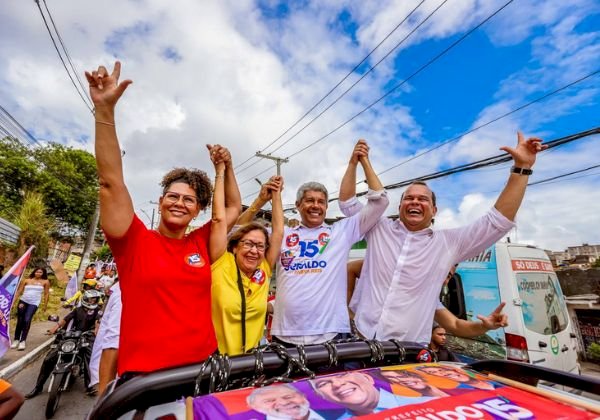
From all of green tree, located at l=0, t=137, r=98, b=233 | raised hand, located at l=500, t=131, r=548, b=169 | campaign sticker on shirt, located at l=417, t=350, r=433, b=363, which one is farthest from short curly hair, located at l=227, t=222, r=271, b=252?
green tree, located at l=0, t=137, r=98, b=233

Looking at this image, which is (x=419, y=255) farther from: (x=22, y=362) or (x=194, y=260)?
(x=22, y=362)

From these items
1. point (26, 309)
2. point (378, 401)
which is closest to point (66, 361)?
point (26, 309)

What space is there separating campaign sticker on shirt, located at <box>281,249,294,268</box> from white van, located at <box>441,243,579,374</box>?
317cm

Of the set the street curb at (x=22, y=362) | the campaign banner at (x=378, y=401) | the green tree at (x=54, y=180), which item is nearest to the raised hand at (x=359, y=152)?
the campaign banner at (x=378, y=401)

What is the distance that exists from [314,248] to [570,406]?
5.56 ft

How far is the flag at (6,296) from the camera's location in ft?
10.7

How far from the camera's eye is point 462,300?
15.2 ft

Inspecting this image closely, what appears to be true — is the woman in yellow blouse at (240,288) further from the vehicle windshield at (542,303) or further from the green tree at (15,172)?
the green tree at (15,172)

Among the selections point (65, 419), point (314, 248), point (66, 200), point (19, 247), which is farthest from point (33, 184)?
point (314, 248)

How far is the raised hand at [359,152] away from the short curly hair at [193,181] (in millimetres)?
1221

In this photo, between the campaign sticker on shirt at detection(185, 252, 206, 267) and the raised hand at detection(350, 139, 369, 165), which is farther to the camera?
the raised hand at detection(350, 139, 369, 165)

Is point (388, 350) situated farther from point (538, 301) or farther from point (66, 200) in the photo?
point (66, 200)

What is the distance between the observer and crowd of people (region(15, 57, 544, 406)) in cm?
147

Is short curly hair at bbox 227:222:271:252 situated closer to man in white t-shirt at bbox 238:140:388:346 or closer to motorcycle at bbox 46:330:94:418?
man in white t-shirt at bbox 238:140:388:346
